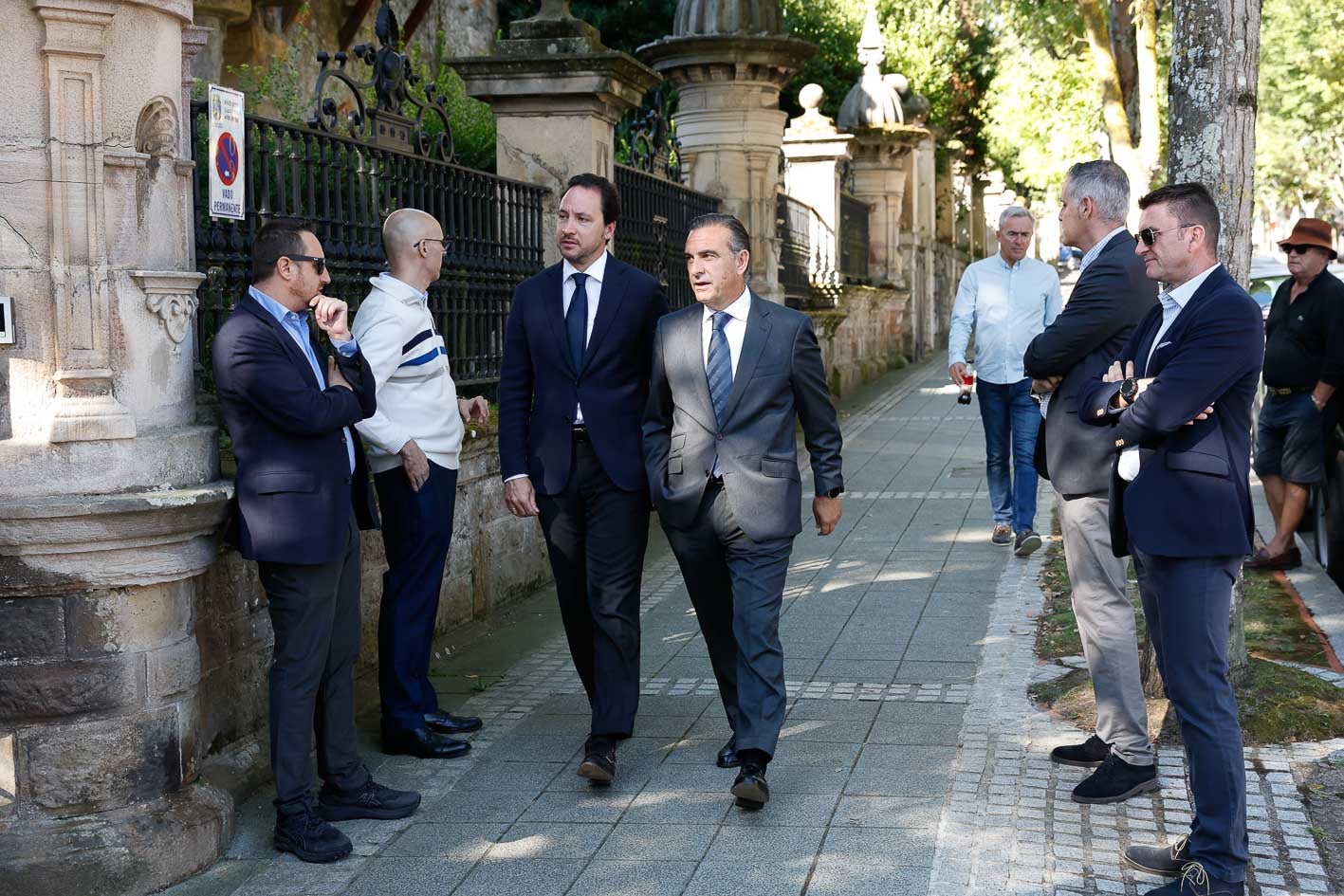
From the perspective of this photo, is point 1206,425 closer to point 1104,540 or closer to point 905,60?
point 1104,540

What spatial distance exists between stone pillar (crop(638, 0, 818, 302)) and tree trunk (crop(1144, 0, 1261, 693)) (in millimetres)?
7244

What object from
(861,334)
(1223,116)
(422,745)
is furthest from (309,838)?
(861,334)

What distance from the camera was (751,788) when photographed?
498 centimetres

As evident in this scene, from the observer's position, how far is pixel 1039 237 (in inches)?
3378

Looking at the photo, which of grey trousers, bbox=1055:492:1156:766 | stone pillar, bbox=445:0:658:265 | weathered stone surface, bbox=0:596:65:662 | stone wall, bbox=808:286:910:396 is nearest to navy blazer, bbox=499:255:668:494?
grey trousers, bbox=1055:492:1156:766

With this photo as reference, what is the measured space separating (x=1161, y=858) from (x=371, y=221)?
13.5 ft

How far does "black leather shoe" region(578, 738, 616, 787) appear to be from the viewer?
5246 millimetres

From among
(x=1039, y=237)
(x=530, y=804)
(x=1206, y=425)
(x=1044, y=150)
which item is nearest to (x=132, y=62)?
(x=530, y=804)

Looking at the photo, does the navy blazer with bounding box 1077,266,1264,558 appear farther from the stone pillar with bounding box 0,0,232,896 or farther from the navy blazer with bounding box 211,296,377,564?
the stone pillar with bounding box 0,0,232,896

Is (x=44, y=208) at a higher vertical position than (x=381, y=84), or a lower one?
lower

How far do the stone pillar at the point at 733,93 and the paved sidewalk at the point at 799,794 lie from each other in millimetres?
6416

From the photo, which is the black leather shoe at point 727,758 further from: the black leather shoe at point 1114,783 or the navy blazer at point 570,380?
the black leather shoe at point 1114,783

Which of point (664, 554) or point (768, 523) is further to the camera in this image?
point (664, 554)

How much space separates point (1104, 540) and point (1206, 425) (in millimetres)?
1020
